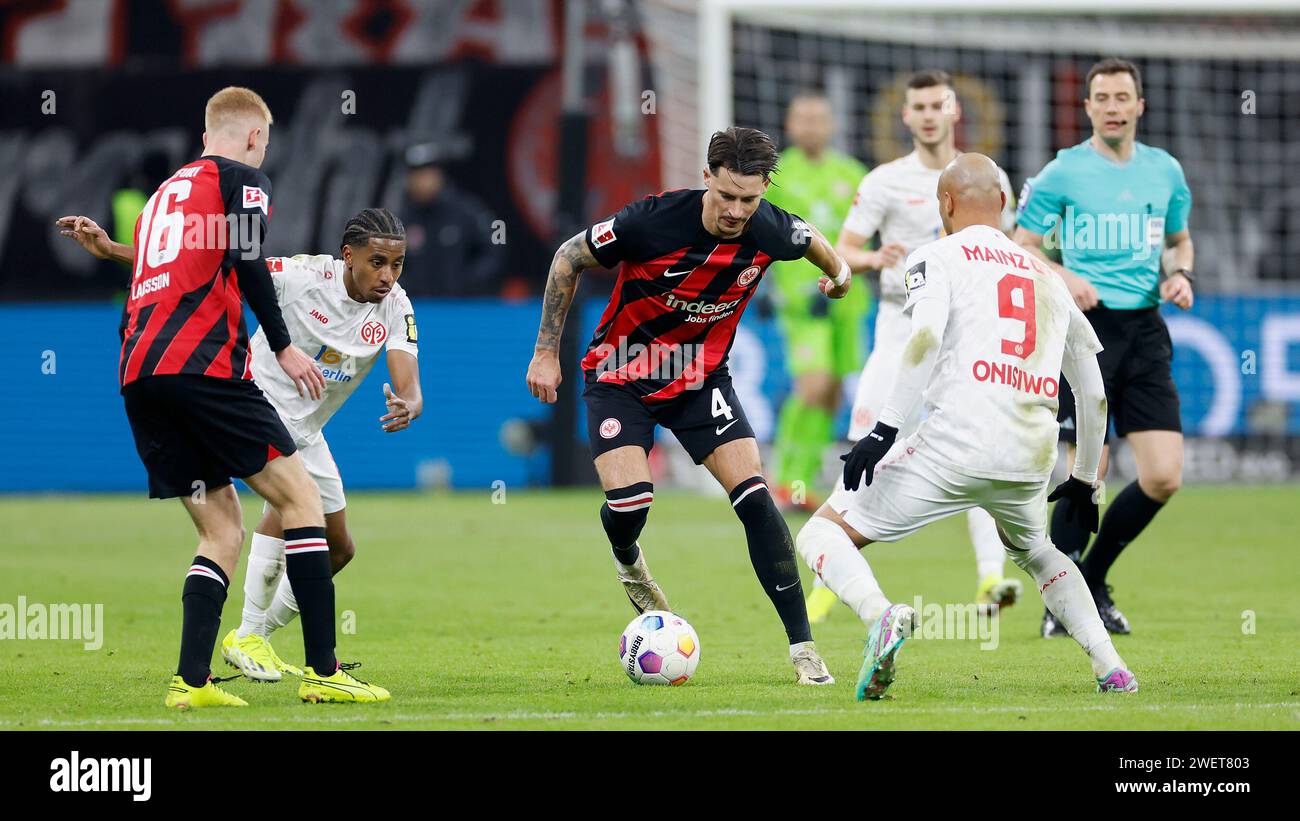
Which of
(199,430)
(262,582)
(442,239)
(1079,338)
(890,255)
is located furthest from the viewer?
(442,239)

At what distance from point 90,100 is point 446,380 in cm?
611

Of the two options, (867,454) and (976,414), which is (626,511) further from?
(976,414)

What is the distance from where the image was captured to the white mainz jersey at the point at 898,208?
29.7 feet

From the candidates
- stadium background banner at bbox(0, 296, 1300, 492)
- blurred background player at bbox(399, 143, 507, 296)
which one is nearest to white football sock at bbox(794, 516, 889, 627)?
stadium background banner at bbox(0, 296, 1300, 492)

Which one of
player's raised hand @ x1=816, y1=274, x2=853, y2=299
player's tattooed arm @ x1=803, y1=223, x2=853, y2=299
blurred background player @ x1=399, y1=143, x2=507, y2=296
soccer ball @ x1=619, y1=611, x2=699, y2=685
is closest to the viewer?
soccer ball @ x1=619, y1=611, x2=699, y2=685

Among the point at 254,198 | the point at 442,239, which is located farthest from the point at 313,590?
the point at 442,239

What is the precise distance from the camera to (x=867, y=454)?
569cm

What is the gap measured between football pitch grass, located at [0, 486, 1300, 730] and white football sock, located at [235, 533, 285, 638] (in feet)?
1.10

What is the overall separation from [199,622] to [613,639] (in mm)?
2497

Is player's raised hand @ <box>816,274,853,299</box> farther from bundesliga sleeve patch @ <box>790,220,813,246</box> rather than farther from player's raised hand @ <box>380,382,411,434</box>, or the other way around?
player's raised hand @ <box>380,382,411,434</box>

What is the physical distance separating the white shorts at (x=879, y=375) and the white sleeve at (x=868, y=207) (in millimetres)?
469

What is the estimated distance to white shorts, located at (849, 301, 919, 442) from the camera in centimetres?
888
